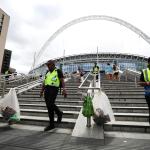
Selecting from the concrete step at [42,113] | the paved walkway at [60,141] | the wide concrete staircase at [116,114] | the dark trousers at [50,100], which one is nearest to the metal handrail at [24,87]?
the wide concrete staircase at [116,114]

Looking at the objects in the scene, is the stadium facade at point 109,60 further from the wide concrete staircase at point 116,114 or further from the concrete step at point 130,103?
the concrete step at point 130,103

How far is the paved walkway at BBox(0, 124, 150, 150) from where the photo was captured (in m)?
4.02

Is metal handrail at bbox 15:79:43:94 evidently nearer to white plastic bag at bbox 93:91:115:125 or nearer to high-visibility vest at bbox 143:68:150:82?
white plastic bag at bbox 93:91:115:125

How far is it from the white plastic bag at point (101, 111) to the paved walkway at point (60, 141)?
1.03 ft

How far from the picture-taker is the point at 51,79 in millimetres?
5660

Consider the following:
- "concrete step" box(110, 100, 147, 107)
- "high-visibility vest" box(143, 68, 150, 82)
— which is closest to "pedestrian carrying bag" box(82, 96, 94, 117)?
"high-visibility vest" box(143, 68, 150, 82)

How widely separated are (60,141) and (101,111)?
115 cm

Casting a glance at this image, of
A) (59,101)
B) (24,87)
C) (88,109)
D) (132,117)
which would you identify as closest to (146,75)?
(132,117)

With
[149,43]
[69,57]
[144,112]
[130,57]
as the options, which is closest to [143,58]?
[130,57]

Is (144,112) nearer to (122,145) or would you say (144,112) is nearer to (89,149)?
(122,145)

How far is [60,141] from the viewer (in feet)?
14.4

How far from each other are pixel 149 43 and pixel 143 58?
3391 centimetres

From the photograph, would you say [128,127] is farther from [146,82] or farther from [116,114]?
[146,82]

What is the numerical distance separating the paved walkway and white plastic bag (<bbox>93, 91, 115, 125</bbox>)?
314 millimetres
